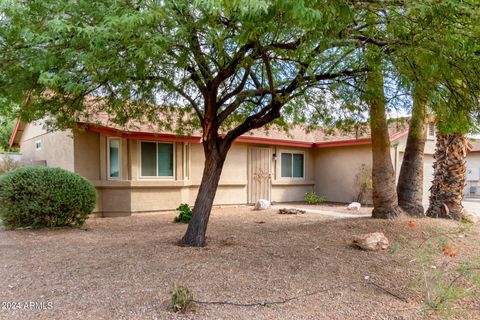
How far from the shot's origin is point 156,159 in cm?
1197

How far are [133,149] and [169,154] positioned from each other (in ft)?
4.30

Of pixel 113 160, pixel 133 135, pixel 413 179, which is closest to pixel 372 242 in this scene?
pixel 413 179

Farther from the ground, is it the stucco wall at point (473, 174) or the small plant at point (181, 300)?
the stucco wall at point (473, 174)

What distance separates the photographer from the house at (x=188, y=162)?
37.1 feet

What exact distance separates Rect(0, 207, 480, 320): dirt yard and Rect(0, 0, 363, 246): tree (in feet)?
4.06

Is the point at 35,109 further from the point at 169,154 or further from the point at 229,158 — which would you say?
the point at 229,158

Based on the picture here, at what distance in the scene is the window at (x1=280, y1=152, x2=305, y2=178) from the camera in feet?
52.3

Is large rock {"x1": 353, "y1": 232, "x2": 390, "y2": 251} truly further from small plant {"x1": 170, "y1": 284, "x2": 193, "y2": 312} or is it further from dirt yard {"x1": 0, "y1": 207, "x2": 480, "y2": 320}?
small plant {"x1": 170, "y1": 284, "x2": 193, "y2": 312}

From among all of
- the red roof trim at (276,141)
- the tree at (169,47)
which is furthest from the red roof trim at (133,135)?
the tree at (169,47)

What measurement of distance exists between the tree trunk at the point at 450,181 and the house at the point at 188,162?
1.55 m

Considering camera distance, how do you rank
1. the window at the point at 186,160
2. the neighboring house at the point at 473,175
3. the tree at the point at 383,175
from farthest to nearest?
the neighboring house at the point at 473,175 < the window at the point at 186,160 < the tree at the point at 383,175

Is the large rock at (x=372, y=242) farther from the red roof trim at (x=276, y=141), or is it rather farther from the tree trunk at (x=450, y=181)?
the red roof trim at (x=276, y=141)

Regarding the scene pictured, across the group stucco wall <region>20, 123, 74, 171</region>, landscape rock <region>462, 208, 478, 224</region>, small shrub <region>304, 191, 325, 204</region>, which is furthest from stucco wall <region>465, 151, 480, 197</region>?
stucco wall <region>20, 123, 74, 171</region>

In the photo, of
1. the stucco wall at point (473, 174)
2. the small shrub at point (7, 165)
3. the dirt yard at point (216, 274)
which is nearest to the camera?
the dirt yard at point (216, 274)
